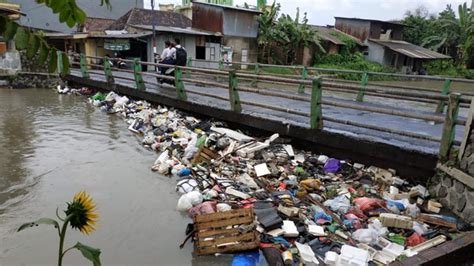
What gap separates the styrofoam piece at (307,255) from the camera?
333 cm

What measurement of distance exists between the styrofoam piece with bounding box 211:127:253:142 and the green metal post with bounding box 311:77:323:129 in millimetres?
1271

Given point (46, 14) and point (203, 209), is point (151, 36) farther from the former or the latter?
point (203, 209)

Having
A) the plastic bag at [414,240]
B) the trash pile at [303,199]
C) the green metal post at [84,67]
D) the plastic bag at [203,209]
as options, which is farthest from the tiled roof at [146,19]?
the plastic bag at [414,240]

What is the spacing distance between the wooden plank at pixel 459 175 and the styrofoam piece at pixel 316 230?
1551mm

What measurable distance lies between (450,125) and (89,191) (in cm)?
462

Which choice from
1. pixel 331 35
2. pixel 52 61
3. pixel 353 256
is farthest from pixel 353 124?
pixel 331 35

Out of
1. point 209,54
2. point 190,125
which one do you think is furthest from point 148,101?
point 209,54

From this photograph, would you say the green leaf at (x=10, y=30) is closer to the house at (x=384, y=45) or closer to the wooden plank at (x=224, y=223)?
the wooden plank at (x=224, y=223)

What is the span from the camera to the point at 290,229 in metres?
3.72

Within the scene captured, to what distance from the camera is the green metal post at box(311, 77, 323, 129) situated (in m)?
5.28

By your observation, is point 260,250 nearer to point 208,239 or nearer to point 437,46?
point 208,239

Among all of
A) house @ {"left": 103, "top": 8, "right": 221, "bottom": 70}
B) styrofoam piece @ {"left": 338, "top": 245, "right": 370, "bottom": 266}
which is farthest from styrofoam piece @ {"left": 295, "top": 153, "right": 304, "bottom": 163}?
house @ {"left": 103, "top": 8, "right": 221, "bottom": 70}

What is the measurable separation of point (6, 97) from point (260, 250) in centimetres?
1239

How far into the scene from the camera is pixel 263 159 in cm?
565
